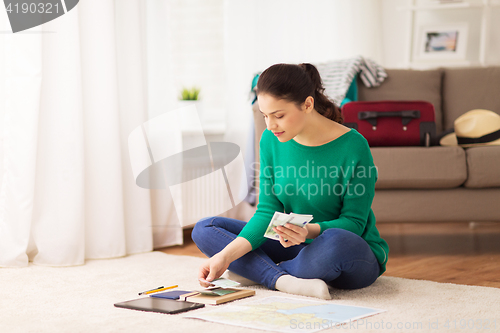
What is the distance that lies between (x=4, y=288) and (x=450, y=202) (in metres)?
1.63

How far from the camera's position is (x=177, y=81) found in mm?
3002

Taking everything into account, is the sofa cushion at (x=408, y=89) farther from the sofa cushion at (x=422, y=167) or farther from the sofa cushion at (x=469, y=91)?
the sofa cushion at (x=422, y=167)

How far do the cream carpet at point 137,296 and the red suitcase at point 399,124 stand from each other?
709 millimetres

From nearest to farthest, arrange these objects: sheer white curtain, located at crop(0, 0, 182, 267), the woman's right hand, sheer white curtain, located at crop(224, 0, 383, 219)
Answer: the woman's right hand < sheer white curtain, located at crop(0, 0, 182, 267) < sheer white curtain, located at crop(224, 0, 383, 219)

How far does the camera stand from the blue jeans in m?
1.35

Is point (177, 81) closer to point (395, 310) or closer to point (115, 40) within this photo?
point (115, 40)

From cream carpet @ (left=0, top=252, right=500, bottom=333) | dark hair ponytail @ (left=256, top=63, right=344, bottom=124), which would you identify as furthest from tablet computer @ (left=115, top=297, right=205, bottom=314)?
dark hair ponytail @ (left=256, top=63, right=344, bottom=124)

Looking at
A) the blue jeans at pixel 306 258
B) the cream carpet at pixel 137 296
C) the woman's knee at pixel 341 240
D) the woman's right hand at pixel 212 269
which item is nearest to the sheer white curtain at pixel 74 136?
the cream carpet at pixel 137 296

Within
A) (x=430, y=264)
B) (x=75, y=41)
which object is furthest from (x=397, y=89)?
(x=75, y=41)

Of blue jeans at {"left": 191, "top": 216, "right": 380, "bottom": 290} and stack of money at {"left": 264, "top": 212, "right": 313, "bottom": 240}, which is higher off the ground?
stack of money at {"left": 264, "top": 212, "right": 313, "bottom": 240}

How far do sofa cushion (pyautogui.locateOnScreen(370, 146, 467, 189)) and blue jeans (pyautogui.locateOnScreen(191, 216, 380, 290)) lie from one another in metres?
0.67

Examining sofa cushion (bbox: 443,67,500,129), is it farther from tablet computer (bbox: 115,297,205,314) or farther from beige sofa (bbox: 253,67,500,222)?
tablet computer (bbox: 115,297,205,314)

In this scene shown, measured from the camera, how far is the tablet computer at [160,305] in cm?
125

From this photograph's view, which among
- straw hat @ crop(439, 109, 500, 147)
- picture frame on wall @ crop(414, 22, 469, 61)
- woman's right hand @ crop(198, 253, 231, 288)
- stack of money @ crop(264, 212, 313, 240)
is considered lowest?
woman's right hand @ crop(198, 253, 231, 288)
